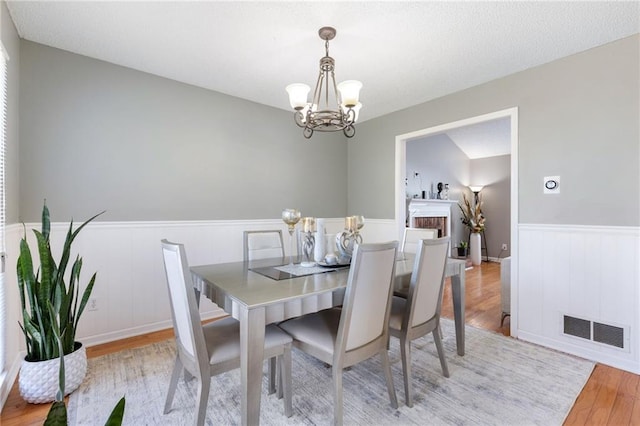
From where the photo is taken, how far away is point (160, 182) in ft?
9.70

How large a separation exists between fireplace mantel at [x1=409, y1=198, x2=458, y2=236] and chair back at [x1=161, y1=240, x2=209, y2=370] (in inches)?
191

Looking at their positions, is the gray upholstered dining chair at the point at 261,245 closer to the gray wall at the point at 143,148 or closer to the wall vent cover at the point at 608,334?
the gray wall at the point at 143,148

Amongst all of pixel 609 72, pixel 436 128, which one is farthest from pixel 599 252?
pixel 436 128


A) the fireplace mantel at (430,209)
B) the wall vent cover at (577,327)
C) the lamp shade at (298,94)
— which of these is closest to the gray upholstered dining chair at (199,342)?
the lamp shade at (298,94)

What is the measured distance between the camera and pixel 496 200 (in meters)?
6.77

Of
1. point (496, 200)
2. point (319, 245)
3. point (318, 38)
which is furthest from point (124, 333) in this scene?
point (496, 200)

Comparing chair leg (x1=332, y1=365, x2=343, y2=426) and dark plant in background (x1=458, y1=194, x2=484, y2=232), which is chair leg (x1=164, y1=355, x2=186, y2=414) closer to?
chair leg (x1=332, y1=365, x2=343, y2=426)

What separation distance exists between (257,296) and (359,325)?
547 mm

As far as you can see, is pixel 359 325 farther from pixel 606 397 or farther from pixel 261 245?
pixel 606 397

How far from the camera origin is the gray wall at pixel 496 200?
6.58 metres

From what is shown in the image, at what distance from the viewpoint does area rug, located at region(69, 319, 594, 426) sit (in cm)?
170

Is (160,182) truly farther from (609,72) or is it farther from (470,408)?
(609,72)

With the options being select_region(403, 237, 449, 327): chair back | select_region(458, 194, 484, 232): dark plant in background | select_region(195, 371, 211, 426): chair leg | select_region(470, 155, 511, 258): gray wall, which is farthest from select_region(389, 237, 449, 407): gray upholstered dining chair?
select_region(470, 155, 511, 258): gray wall

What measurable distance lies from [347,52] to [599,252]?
8.28 ft
